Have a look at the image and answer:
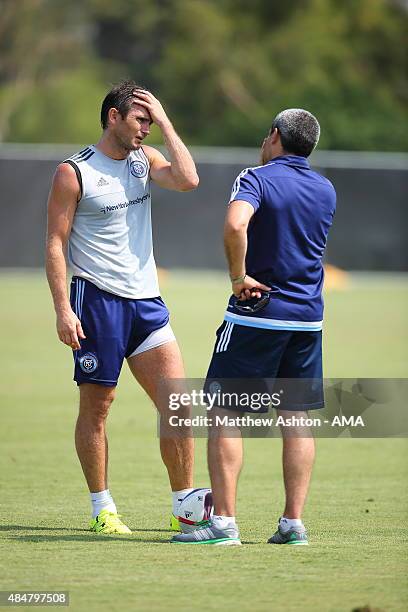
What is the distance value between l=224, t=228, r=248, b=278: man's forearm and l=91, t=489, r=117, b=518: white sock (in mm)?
1582

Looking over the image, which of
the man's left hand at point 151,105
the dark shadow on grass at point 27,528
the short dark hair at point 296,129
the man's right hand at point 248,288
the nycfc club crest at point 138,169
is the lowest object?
the dark shadow on grass at point 27,528

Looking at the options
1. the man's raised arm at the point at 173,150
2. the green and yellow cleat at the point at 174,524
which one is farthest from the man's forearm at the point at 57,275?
the green and yellow cleat at the point at 174,524

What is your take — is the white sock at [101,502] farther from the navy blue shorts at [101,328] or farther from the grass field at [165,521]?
the navy blue shorts at [101,328]

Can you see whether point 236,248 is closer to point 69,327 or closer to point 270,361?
point 270,361

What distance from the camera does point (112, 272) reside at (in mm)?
6656

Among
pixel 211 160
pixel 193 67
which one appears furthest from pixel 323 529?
pixel 193 67

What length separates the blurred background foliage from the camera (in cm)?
5522

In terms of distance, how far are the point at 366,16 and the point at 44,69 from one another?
15.0m

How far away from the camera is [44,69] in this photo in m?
57.5

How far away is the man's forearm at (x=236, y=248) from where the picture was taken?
577cm

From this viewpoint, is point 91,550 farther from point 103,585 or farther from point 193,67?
point 193,67

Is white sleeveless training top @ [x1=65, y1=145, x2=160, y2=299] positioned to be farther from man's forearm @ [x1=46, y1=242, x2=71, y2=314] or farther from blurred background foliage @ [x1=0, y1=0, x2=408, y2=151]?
blurred background foliage @ [x1=0, y1=0, x2=408, y2=151]

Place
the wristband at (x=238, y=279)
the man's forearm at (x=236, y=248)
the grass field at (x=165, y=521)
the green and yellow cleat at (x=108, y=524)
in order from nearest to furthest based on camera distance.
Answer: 1. the grass field at (x=165, y=521)
2. the man's forearm at (x=236, y=248)
3. the wristband at (x=238, y=279)
4. the green and yellow cleat at (x=108, y=524)

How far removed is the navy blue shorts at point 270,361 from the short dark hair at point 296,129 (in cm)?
91
